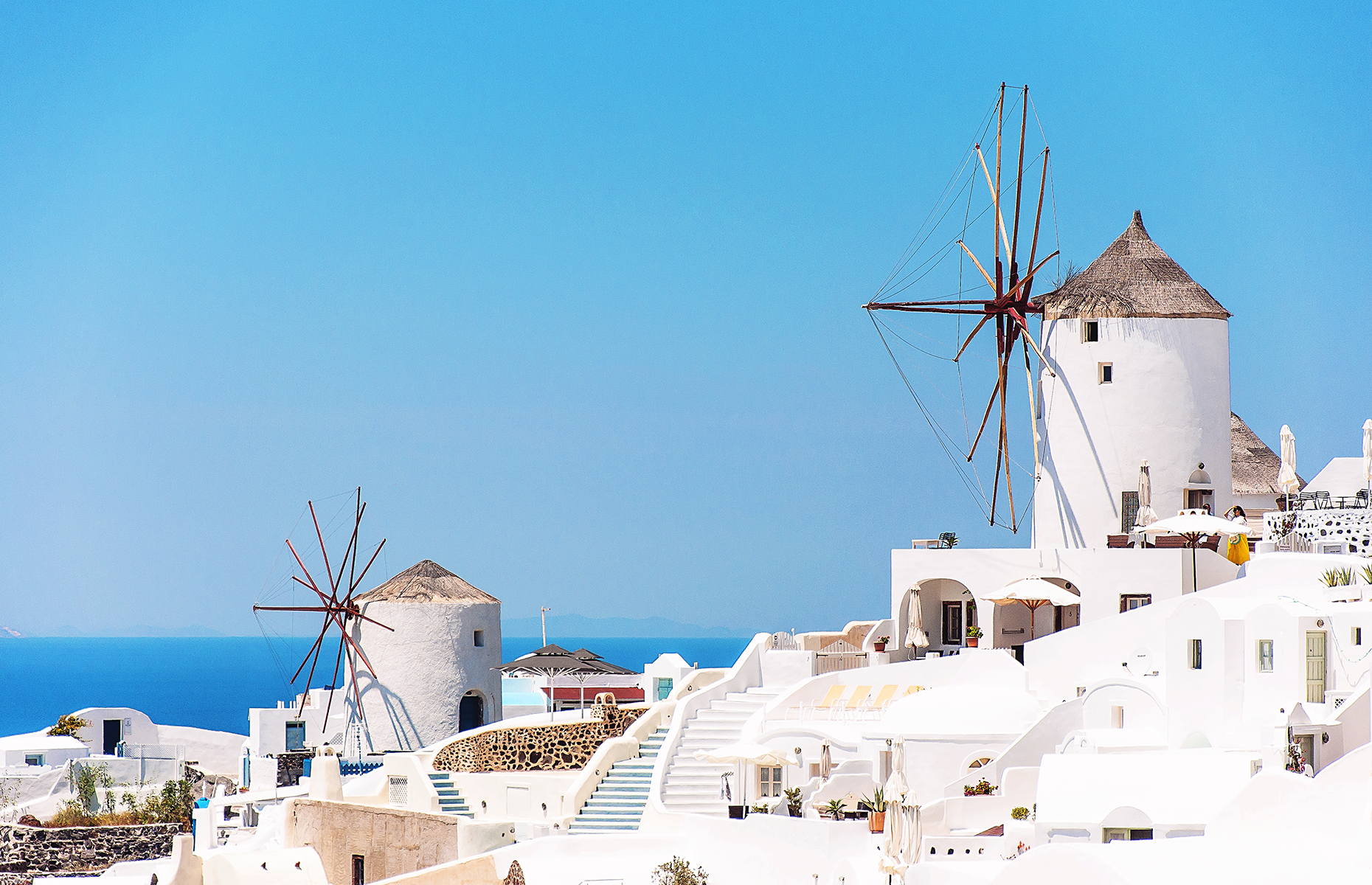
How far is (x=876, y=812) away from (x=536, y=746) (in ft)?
37.2

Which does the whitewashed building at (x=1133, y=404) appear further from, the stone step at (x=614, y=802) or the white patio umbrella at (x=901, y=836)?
the white patio umbrella at (x=901, y=836)

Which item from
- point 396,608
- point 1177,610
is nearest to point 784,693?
point 1177,610

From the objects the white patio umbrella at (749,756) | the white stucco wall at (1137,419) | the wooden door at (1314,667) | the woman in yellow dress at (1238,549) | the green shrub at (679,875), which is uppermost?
the white stucco wall at (1137,419)

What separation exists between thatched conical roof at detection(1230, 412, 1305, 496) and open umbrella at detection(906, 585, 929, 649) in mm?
9418

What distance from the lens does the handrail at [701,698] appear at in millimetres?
28500

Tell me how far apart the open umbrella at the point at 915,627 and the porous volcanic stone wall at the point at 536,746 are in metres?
6.00

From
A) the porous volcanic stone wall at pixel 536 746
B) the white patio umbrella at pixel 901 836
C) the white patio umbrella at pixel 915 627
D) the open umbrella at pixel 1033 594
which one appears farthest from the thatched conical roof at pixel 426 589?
the white patio umbrella at pixel 901 836

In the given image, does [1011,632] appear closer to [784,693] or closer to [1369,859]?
[784,693]

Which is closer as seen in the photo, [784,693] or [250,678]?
[784,693]

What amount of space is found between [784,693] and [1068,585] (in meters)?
7.07

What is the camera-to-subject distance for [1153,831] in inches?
769

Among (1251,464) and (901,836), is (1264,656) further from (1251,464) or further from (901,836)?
(1251,464)

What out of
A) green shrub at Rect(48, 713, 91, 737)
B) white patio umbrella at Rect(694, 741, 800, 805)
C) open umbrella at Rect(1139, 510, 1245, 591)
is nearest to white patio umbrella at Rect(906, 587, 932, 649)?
open umbrella at Rect(1139, 510, 1245, 591)

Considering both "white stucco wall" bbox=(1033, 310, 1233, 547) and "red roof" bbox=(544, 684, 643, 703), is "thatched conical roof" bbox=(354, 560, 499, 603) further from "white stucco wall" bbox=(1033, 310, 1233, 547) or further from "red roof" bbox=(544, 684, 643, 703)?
"white stucco wall" bbox=(1033, 310, 1233, 547)
